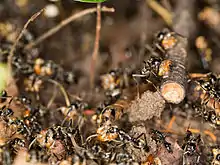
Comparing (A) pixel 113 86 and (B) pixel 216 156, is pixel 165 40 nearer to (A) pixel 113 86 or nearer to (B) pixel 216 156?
(A) pixel 113 86

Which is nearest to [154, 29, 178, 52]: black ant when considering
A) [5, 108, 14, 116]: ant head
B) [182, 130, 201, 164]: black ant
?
[182, 130, 201, 164]: black ant

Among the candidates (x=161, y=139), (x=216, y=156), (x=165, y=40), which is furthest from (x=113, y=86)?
(x=216, y=156)

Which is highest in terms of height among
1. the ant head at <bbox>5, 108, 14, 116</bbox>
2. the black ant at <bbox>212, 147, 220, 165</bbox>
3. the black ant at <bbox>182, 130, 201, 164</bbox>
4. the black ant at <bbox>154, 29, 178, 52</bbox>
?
the black ant at <bbox>154, 29, 178, 52</bbox>

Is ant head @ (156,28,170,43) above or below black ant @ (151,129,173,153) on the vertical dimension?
above

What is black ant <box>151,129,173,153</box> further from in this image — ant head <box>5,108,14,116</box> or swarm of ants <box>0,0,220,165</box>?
ant head <box>5,108,14,116</box>

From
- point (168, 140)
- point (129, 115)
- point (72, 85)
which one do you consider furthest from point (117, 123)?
point (72, 85)

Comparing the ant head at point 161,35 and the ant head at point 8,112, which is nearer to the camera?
the ant head at point 8,112

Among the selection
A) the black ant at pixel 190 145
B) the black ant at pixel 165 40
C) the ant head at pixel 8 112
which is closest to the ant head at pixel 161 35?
the black ant at pixel 165 40

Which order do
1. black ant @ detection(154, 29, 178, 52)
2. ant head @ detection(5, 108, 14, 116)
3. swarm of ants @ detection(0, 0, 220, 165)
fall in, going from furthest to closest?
black ant @ detection(154, 29, 178, 52), ant head @ detection(5, 108, 14, 116), swarm of ants @ detection(0, 0, 220, 165)

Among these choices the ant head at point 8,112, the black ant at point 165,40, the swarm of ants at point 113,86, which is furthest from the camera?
the black ant at point 165,40

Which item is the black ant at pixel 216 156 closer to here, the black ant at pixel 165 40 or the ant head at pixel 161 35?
the black ant at pixel 165 40
